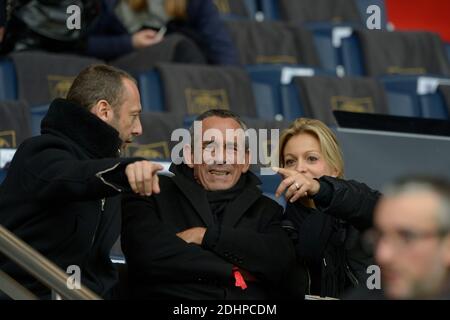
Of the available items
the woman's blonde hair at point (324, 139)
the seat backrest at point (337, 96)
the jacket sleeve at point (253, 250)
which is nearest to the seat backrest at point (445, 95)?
the seat backrest at point (337, 96)

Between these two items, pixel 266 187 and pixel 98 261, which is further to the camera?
pixel 266 187

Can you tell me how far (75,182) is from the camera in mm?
2748

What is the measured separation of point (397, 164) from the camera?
3.40 metres

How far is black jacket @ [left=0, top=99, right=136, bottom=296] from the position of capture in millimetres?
2867

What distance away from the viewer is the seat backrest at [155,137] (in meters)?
4.53

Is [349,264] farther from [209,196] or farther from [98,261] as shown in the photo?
[98,261]

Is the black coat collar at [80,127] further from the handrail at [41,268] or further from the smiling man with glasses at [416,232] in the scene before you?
the smiling man with glasses at [416,232]

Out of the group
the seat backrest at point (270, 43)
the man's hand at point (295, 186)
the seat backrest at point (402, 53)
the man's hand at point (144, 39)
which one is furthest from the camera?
the seat backrest at point (402, 53)

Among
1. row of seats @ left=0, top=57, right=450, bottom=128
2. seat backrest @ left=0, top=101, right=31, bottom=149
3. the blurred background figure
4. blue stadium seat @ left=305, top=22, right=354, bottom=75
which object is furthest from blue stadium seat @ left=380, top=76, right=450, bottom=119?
seat backrest @ left=0, top=101, right=31, bottom=149

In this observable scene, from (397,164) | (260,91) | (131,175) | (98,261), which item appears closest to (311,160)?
(397,164)

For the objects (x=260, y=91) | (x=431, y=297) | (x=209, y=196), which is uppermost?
(x=260, y=91)

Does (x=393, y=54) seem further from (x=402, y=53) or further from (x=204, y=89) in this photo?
(x=204, y=89)

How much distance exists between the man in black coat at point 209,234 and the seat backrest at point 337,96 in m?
1.99

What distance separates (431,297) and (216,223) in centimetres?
127
